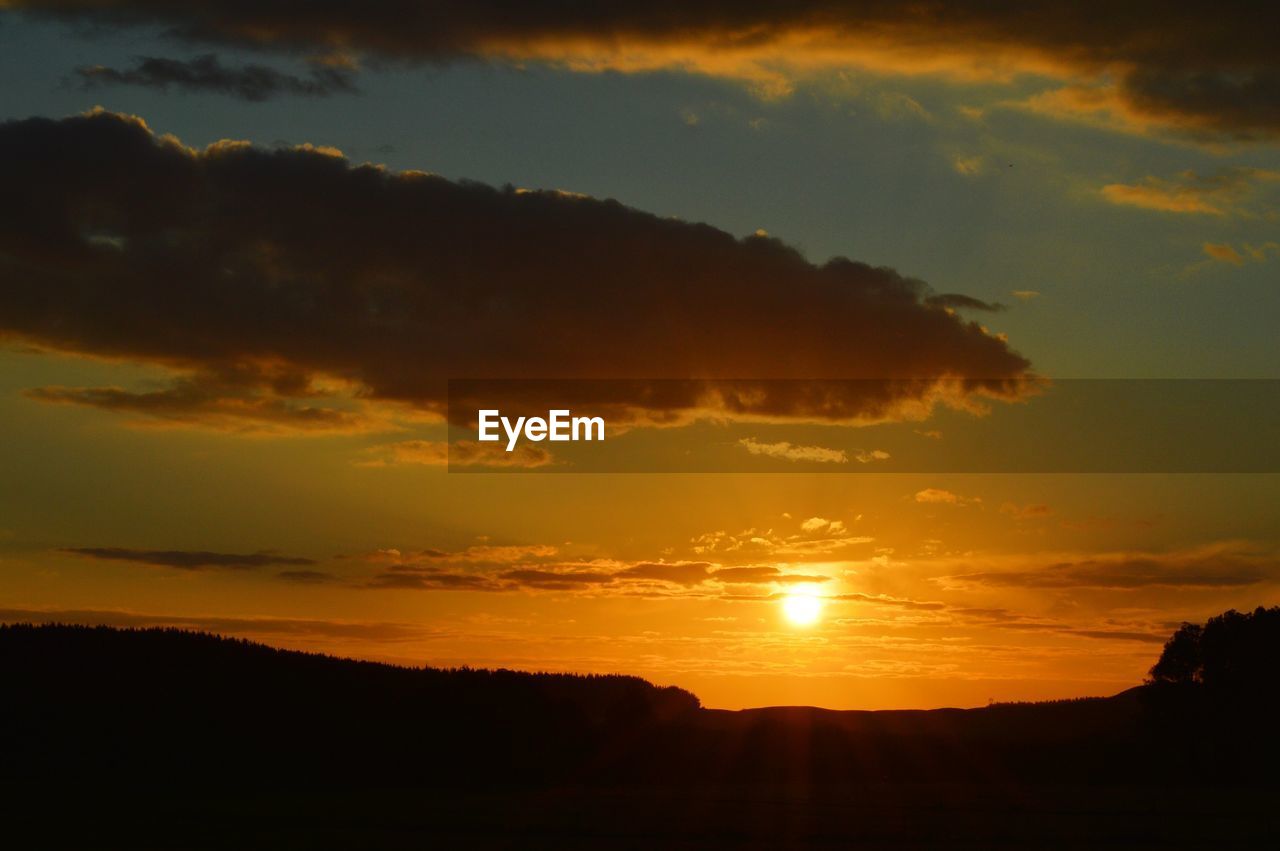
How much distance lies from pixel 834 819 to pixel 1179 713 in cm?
5442

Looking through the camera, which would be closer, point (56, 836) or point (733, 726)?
point (56, 836)

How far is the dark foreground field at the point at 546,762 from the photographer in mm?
57812

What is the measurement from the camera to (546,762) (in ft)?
369

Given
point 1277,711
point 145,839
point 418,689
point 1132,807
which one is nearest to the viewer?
point 145,839

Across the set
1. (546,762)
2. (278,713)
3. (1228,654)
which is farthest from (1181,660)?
(278,713)

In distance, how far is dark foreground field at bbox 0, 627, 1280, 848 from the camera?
5781cm

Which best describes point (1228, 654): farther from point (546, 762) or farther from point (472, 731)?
point (472, 731)


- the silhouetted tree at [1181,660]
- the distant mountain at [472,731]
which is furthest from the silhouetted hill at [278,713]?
the silhouetted tree at [1181,660]

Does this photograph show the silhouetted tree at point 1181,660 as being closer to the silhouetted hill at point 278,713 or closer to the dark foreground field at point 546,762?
the dark foreground field at point 546,762

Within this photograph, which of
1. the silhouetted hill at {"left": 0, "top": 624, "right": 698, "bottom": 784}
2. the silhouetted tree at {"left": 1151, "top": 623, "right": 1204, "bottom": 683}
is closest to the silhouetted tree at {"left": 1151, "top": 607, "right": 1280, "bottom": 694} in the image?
the silhouetted tree at {"left": 1151, "top": 623, "right": 1204, "bottom": 683}

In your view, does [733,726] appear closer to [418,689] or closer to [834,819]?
[418,689]

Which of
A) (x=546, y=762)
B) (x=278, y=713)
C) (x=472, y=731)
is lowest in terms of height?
(x=546, y=762)

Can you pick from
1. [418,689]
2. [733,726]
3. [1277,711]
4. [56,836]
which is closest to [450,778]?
[418,689]

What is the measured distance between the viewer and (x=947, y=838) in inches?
2146
